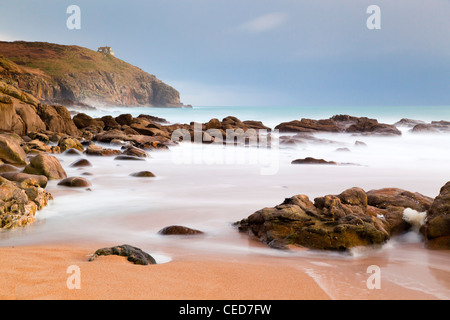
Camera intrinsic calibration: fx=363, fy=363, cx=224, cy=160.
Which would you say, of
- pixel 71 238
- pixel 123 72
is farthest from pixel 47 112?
pixel 123 72

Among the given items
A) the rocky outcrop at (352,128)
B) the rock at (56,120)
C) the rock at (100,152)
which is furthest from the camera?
the rocky outcrop at (352,128)

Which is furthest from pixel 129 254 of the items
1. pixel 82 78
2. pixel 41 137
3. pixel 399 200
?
pixel 82 78

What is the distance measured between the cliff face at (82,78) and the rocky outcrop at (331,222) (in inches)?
2709

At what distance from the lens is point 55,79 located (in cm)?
8525

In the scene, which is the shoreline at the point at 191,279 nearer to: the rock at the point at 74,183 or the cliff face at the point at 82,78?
the rock at the point at 74,183

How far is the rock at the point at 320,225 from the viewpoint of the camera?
12.2 ft

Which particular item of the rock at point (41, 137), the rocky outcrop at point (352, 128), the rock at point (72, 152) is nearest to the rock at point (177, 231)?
the rock at point (72, 152)

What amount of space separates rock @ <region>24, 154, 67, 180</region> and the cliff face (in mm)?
63855

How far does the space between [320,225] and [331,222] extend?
0.43 ft

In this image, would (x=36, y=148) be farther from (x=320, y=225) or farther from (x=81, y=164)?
(x=320, y=225)

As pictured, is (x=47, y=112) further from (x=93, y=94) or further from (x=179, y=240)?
(x=93, y=94)

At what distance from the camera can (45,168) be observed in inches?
285

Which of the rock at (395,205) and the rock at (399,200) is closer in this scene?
the rock at (395,205)

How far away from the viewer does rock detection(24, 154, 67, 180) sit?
7.18 meters
